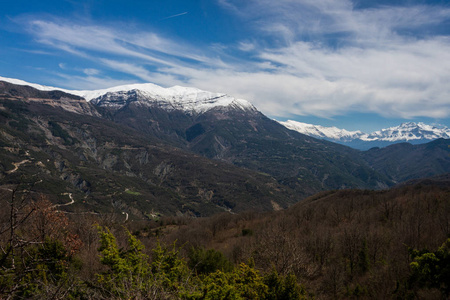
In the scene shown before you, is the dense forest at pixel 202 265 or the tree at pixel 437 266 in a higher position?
the tree at pixel 437 266

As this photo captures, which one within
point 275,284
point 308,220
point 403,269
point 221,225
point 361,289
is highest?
point 275,284

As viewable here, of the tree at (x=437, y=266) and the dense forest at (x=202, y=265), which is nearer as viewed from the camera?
the dense forest at (x=202, y=265)

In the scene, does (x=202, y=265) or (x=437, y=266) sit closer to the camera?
(x=437, y=266)

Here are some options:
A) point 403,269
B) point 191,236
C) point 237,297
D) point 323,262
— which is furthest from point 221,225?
point 237,297

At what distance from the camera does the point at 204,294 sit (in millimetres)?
15320

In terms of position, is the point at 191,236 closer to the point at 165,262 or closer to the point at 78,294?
the point at 165,262

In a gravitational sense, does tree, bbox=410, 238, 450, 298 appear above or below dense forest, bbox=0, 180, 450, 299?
above

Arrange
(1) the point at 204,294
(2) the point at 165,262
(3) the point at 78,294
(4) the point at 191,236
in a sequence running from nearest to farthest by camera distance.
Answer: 1. (1) the point at 204,294
2. (3) the point at 78,294
3. (2) the point at 165,262
4. (4) the point at 191,236

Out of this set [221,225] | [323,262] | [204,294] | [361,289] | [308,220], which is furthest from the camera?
[221,225]

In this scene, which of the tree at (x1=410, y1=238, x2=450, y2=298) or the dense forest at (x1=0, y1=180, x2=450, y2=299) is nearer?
the dense forest at (x1=0, y1=180, x2=450, y2=299)

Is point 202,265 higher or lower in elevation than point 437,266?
lower

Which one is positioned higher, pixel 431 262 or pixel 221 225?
pixel 431 262

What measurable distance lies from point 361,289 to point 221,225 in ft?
317

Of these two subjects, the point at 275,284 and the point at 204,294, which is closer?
the point at 204,294
